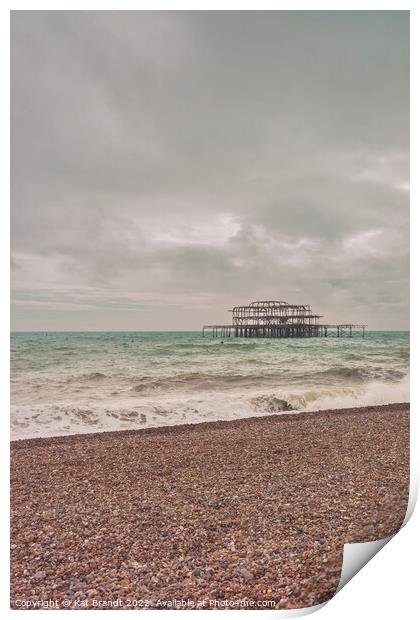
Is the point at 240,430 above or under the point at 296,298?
under

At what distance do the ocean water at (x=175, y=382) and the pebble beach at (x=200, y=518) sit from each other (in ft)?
5.52

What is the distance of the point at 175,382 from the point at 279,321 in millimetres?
5678

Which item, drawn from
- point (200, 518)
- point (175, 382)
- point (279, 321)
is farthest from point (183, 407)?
point (279, 321)

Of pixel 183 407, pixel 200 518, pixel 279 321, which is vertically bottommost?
pixel 183 407

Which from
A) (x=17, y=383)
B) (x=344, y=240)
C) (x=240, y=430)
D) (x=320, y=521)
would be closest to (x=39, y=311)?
(x=17, y=383)

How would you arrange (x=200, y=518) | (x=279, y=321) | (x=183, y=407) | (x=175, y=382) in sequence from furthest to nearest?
(x=279, y=321) < (x=175, y=382) < (x=183, y=407) < (x=200, y=518)

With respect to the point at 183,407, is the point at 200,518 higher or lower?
higher

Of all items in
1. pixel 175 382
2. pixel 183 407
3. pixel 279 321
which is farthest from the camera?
pixel 279 321

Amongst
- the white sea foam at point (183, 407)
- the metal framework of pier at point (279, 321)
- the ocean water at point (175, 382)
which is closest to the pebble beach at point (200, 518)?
the white sea foam at point (183, 407)

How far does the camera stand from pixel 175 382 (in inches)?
279

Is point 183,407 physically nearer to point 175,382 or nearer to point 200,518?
point 175,382

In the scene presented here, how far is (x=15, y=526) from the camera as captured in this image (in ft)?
6.65

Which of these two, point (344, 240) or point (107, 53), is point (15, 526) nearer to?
point (107, 53)

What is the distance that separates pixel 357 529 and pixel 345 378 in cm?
572
